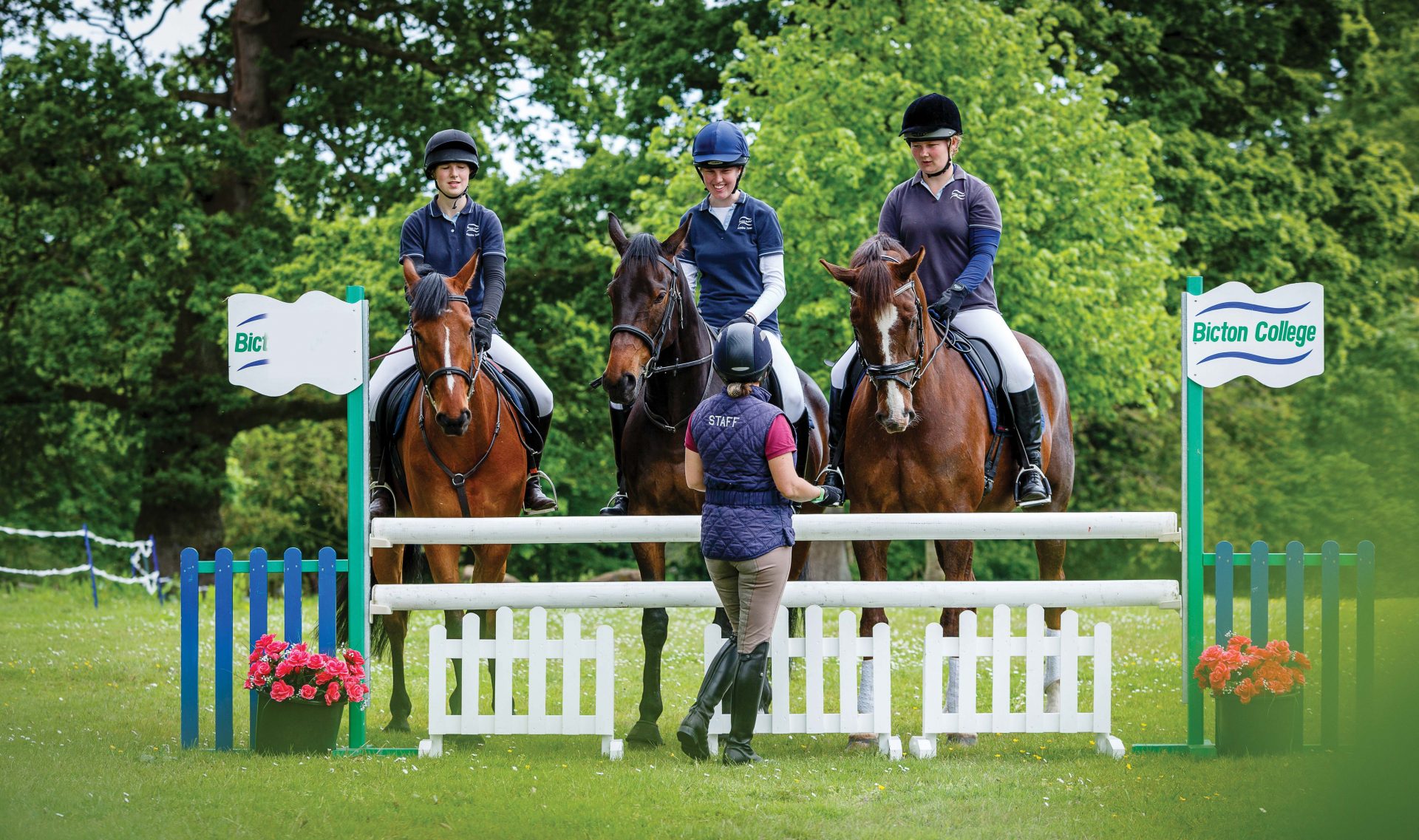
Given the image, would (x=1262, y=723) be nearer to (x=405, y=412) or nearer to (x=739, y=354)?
(x=739, y=354)

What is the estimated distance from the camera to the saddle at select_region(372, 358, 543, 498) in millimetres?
7461

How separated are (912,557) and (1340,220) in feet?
31.7

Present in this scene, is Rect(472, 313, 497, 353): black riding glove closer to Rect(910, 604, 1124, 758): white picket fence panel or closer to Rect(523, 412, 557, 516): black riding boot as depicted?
Rect(523, 412, 557, 516): black riding boot

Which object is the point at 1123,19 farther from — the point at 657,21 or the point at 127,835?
the point at 127,835

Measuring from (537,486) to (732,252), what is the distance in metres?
1.78

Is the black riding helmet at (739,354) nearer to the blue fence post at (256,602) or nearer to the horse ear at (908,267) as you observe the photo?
the horse ear at (908,267)

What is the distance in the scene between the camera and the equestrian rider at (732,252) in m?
7.17

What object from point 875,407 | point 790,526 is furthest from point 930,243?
point 790,526

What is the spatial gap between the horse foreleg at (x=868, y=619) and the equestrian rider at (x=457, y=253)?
187 cm

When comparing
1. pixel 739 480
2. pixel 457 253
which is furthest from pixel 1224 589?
pixel 457 253

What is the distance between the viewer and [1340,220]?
22078 millimetres

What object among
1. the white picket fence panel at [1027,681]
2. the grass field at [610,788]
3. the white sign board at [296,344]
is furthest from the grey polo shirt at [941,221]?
the white sign board at [296,344]

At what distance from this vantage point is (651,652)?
712 cm

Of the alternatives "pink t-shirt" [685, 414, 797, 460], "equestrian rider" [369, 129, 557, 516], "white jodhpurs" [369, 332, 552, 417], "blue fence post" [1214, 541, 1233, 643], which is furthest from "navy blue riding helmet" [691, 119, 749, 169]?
"blue fence post" [1214, 541, 1233, 643]
